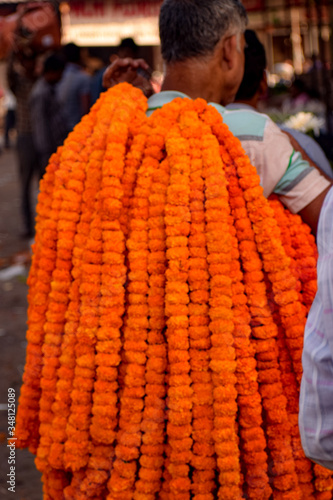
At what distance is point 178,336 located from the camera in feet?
5.53

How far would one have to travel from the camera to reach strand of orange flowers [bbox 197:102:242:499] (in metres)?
1.67

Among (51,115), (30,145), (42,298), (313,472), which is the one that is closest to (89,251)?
(42,298)

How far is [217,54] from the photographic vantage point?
6.55 ft

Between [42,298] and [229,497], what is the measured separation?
772 millimetres

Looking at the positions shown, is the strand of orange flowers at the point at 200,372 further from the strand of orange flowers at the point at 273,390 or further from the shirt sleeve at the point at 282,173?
the shirt sleeve at the point at 282,173

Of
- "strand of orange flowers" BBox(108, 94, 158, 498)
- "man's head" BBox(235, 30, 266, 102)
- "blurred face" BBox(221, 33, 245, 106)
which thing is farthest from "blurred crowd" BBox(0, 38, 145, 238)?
"strand of orange flowers" BBox(108, 94, 158, 498)

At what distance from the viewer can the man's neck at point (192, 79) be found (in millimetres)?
1989

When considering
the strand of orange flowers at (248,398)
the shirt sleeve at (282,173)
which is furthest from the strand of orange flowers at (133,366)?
the shirt sleeve at (282,173)

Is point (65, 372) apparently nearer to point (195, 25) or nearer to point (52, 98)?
point (195, 25)

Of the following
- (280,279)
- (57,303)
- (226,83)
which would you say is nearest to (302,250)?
(280,279)

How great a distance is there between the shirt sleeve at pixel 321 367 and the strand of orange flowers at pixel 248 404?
52 centimetres

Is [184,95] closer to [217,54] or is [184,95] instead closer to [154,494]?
[217,54]

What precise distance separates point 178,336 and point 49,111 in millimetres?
5606

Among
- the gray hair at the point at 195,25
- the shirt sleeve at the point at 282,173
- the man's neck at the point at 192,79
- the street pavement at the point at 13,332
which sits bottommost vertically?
the street pavement at the point at 13,332
